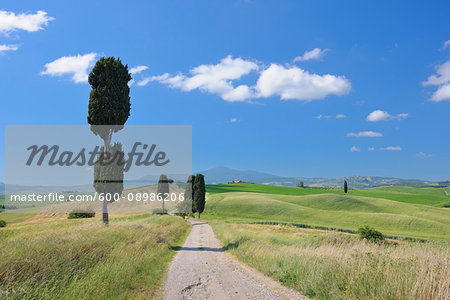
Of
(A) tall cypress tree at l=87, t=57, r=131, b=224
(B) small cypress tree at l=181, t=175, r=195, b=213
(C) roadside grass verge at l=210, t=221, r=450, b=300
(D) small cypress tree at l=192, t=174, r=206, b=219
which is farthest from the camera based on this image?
(B) small cypress tree at l=181, t=175, r=195, b=213

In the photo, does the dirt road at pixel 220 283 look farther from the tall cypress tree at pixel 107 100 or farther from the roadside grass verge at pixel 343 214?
the roadside grass verge at pixel 343 214

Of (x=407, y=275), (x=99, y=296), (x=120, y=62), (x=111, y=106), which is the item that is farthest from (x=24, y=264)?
(x=120, y=62)

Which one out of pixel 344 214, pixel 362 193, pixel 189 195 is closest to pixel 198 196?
pixel 189 195

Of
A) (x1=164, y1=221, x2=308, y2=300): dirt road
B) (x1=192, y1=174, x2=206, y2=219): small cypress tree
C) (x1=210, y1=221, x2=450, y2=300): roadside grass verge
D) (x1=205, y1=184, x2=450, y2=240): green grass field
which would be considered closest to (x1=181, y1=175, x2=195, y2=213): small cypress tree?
(x1=192, y1=174, x2=206, y2=219): small cypress tree

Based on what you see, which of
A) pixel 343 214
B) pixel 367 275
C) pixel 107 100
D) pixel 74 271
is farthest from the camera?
pixel 343 214

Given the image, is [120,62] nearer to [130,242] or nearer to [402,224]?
[130,242]

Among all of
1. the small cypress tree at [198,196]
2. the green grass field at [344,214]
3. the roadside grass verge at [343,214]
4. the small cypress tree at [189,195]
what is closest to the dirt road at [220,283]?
the roadside grass verge at [343,214]

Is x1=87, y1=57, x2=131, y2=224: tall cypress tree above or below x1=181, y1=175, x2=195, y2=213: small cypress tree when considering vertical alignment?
above

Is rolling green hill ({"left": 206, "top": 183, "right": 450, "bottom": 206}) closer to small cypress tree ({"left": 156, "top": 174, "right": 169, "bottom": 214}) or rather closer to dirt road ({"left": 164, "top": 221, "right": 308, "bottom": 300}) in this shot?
small cypress tree ({"left": 156, "top": 174, "right": 169, "bottom": 214})

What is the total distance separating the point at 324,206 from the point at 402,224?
2730 centimetres

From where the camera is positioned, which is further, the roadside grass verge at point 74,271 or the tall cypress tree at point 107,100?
the tall cypress tree at point 107,100

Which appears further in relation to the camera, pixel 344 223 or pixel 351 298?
pixel 344 223

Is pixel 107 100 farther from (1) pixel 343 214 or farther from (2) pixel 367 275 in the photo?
(1) pixel 343 214

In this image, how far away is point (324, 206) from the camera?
85.5 meters
